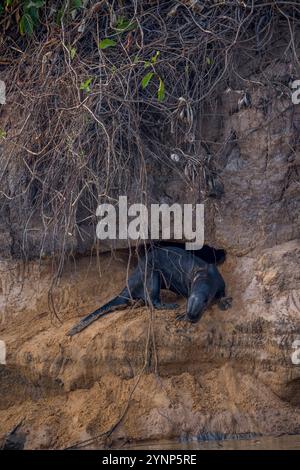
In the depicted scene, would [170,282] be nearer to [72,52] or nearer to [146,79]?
[146,79]

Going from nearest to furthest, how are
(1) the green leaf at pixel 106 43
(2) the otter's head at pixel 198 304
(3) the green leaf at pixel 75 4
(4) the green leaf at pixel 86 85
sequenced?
(2) the otter's head at pixel 198 304 → (4) the green leaf at pixel 86 85 → (1) the green leaf at pixel 106 43 → (3) the green leaf at pixel 75 4

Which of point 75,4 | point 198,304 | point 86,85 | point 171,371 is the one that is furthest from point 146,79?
point 171,371

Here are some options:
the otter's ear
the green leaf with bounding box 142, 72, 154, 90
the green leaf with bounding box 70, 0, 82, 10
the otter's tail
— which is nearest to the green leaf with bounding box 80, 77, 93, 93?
the green leaf with bounding box 142, 72, 154, 90

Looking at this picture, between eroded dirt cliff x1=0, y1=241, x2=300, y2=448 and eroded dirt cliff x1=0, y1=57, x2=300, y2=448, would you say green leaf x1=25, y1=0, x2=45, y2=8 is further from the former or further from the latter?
eroded dirt cliff x1=0, y1=241, x2=300, y2=448

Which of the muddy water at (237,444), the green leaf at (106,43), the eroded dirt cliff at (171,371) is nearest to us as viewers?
the muddy water at (237,444)

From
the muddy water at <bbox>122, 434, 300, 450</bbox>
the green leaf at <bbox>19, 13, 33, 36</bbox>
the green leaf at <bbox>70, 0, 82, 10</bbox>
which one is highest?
the green leaf at <bbox>70, 0, 82, 10</bbox>

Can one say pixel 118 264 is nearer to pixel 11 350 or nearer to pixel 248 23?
pixel 11 350

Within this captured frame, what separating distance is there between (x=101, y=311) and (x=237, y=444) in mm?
1275

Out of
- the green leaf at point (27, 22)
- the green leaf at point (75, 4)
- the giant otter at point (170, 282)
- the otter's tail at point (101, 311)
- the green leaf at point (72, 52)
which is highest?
the green leaf at point (75, 4)

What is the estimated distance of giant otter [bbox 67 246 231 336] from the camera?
5.61m

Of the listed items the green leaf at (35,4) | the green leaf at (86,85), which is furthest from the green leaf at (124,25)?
the green leaf at (35,4)

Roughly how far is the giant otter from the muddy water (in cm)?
79

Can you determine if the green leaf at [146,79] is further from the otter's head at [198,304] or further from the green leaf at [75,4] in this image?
the otter's head at [198,304]

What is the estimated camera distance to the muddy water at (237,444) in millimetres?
4941
